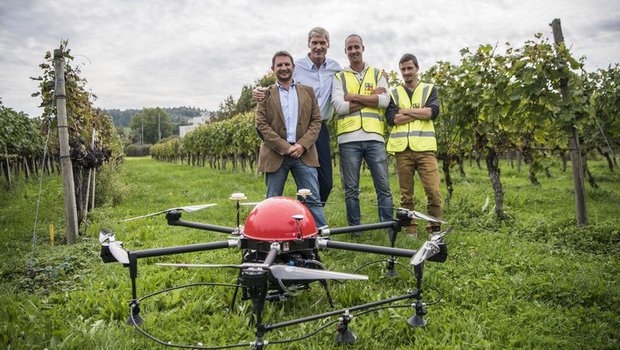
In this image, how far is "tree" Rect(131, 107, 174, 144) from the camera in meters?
111

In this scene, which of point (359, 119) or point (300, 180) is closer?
point (300, 180)

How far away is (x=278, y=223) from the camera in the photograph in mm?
2746

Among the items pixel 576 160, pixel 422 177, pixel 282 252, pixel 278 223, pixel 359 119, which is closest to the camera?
pixel 282 252

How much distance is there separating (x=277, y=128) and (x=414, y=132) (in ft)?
5.77

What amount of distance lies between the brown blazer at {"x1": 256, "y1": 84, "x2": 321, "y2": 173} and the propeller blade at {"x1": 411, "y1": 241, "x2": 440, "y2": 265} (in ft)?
7.47

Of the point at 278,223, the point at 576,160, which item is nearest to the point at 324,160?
the point at 278,223

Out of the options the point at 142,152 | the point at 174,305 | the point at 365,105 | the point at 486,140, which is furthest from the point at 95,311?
the point at 142,152

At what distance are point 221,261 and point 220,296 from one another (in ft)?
3.49

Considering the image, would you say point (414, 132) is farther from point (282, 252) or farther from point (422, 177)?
point (282, 252)

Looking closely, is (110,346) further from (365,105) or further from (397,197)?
(397,197)

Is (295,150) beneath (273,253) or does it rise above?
above

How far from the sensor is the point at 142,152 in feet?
297

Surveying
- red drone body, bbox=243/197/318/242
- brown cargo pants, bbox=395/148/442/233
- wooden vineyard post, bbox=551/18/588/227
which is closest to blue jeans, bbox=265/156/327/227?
brown cargo pants, bbox=395/148/442/233

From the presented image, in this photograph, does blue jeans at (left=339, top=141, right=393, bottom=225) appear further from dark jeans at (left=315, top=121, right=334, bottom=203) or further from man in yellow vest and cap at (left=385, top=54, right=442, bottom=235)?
man in yellow vest and cap at (left=385, top=54, right=442, bottom=235)
